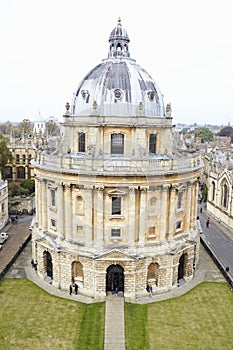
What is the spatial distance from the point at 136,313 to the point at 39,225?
15626 mm

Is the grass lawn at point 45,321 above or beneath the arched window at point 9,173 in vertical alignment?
beneath

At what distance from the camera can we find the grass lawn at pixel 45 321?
2936cm

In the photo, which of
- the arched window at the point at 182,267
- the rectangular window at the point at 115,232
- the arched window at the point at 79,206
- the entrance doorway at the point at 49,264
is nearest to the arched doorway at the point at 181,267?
the arched window at the point at 182,267

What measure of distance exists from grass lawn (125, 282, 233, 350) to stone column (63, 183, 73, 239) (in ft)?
31.7

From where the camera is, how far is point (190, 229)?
41625 mm

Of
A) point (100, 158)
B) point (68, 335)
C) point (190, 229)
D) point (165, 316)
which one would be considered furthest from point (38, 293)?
point (190, 229)

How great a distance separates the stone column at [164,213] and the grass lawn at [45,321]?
31.9ft

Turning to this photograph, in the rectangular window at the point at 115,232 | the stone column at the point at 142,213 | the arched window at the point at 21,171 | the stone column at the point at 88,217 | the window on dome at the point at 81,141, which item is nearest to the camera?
the stone column at the point at 142,213

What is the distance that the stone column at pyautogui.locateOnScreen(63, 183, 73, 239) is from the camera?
3653cm

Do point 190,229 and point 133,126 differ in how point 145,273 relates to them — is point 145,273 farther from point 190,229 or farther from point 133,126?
point 133,126

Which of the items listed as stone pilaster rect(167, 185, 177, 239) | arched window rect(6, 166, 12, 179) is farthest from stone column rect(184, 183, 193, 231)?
arched window rect(6, 166, 12, 179)

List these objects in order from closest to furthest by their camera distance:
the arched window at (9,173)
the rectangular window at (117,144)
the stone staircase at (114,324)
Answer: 1. the stone staircase at (114,324)
2. the rectangular window at (117,144)
3. the arched window at (9,173)

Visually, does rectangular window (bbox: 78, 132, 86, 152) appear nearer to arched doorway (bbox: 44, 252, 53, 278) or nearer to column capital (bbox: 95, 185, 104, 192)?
column capital (bbox: 95, 185, 104, 192)

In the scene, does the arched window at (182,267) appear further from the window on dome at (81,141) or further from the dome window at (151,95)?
the dome window at (151,95)
